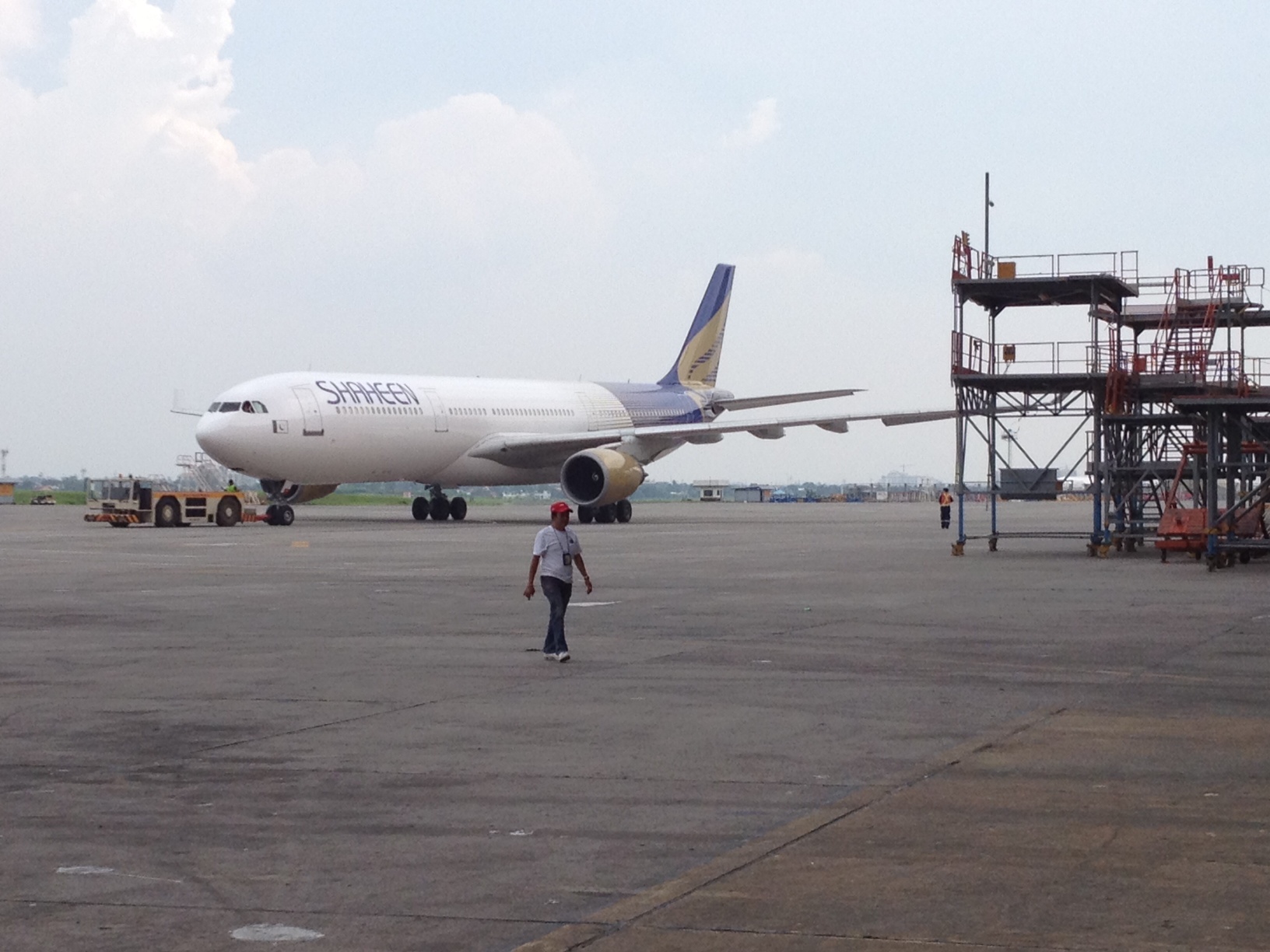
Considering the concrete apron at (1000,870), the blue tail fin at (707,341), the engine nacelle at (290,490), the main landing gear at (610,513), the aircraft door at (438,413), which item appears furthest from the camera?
the blue tail fin at (707,341)

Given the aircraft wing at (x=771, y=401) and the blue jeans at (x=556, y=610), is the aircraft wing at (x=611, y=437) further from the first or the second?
the blue jeans at (x=556, y=610)

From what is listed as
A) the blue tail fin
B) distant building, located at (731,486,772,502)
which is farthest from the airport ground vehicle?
distant building, located at (731,486,772,502)

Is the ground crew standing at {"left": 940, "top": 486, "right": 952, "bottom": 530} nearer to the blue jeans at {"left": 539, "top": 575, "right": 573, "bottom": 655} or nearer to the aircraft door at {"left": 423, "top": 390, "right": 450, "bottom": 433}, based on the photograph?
the aircraft door at {"left": 423, "top": 390, "right": 450, "bottom": 433}

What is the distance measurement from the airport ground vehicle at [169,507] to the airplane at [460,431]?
992 mm

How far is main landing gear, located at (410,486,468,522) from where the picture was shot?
50.3m

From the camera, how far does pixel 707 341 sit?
2265 inches

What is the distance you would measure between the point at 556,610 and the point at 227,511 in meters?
33.5

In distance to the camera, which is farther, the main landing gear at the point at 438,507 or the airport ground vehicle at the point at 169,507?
the main landing gear at the point at 438,507

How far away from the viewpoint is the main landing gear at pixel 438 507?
50.3 m

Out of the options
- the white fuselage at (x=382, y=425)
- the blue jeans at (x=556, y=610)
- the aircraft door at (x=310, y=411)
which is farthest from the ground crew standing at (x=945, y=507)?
the blue jeans at (x=556, y=610)

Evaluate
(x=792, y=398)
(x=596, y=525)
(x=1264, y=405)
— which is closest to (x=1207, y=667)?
(x=1264, y=405)

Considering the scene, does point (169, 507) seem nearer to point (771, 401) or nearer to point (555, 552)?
point (771, 401)

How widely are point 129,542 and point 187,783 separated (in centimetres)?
2737

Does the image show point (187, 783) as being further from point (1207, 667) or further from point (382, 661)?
point (1207, 667)
